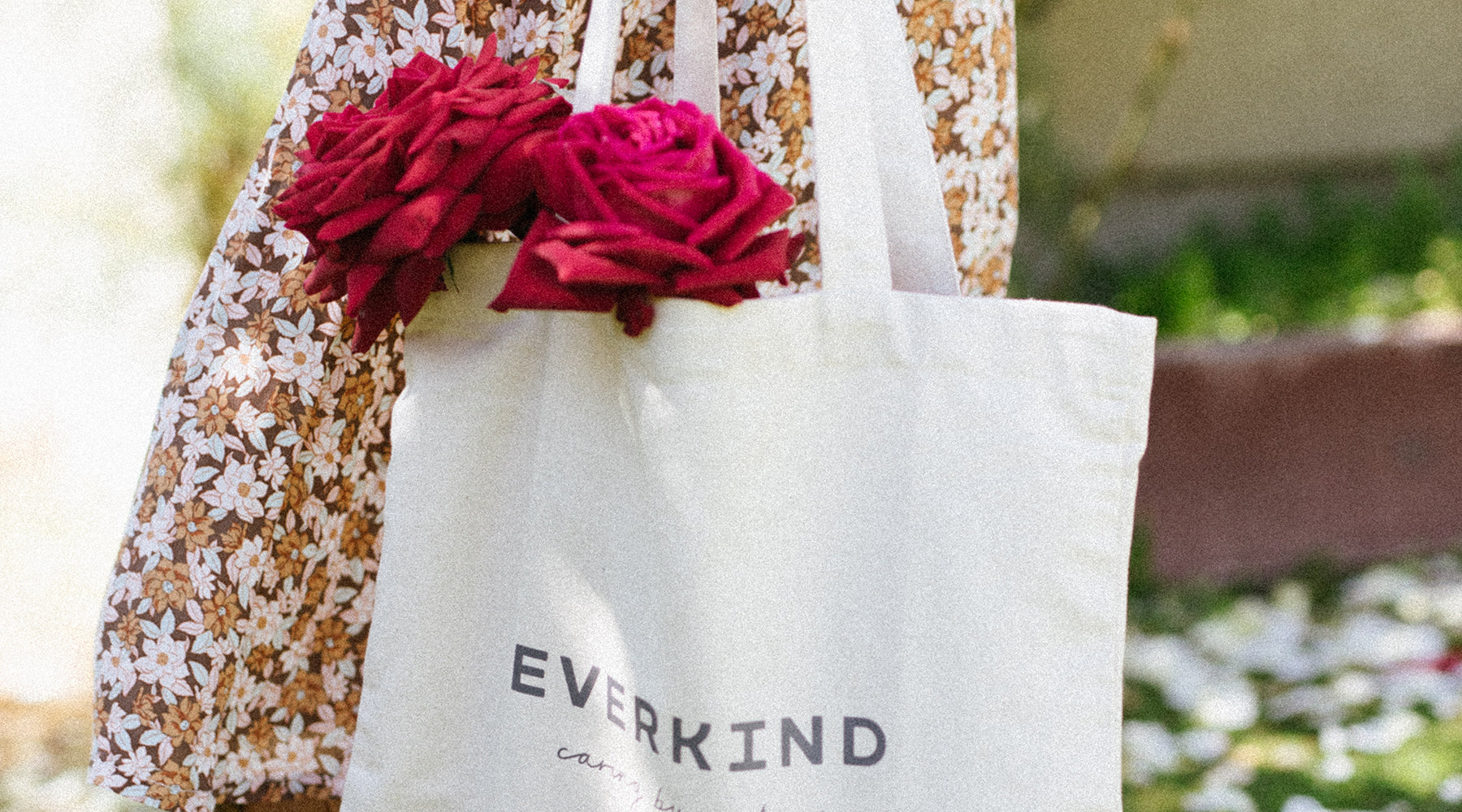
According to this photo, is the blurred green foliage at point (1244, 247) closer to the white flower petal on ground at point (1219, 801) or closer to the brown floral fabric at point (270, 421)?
the white flower petal on ground at point (1219, 801)

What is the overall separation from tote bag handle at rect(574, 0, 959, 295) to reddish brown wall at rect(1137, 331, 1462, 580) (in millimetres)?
2115

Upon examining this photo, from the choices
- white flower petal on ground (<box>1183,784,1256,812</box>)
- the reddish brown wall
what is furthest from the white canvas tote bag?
the reddish brown wall

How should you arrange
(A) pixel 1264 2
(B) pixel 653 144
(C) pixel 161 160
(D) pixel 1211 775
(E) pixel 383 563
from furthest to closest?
(A) pixel 1264 2
(C) pixel 161 160
(D) pixel 1211 775
(E) pixel 383 563
(B) pixel 653 144

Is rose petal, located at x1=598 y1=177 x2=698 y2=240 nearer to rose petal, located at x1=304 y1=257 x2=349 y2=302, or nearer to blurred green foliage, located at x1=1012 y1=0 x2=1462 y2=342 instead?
rose petal, located at x1=304 y1=257 x2=349 y2=302

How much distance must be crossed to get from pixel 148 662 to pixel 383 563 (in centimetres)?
22

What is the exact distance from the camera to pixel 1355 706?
2266 millimetres

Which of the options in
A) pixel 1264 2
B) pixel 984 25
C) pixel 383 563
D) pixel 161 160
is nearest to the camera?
pixel 383 563

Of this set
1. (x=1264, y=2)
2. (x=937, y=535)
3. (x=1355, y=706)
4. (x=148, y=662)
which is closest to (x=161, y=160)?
(x=148, y=662)

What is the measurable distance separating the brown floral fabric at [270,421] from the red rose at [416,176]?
0.17 metres

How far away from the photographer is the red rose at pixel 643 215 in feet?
2.24

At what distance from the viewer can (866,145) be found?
770mm

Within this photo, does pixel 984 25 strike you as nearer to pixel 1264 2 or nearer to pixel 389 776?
pixel 389 776

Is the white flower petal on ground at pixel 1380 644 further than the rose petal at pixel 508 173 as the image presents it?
Yes

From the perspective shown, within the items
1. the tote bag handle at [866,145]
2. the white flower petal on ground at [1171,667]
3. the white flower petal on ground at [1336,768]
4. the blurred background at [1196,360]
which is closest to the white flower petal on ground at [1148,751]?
the blurred background at [1196,360]
